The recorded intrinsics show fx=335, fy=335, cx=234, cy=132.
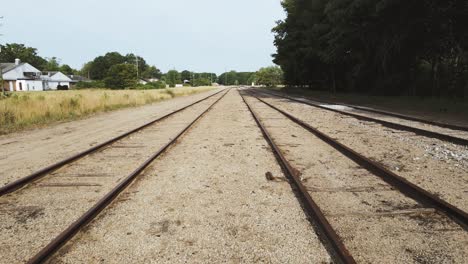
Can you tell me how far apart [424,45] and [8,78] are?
88.9 meters

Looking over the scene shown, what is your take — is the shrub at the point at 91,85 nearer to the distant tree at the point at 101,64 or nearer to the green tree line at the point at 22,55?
the green tree line at the point at 22,55

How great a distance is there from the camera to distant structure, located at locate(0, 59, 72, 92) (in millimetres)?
80938

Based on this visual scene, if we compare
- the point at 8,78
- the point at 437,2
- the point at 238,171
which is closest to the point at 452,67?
the point at 437,2

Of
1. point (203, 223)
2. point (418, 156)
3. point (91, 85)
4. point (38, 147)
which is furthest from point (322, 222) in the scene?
point (91, 85)

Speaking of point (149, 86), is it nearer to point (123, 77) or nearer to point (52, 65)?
point (123, 77)

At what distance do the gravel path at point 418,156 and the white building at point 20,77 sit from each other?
89.0 meters

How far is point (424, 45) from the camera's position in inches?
950

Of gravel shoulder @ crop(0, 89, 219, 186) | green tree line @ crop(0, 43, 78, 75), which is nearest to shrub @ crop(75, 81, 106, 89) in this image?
green tree line @ crop(0, 43, 78, 75)

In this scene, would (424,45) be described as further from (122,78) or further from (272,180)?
(122,78)

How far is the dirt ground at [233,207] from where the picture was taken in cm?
337

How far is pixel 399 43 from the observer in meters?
23.9

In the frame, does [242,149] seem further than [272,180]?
Yes

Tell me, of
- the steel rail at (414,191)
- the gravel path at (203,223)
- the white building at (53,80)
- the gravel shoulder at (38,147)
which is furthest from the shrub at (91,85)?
the steel rail at (414,191)

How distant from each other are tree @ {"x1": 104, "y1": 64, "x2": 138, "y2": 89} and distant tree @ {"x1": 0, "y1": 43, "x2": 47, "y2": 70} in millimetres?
58386
